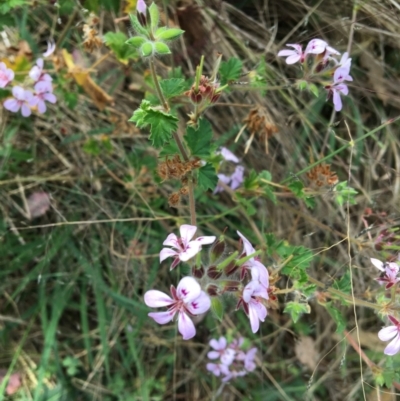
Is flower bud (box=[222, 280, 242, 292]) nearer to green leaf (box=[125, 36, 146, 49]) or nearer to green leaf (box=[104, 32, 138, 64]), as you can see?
green leaf (box=[125, 36, 146, 49])

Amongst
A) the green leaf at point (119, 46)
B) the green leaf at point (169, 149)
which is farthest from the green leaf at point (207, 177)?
Answer: the green leaf at point (119, 46)

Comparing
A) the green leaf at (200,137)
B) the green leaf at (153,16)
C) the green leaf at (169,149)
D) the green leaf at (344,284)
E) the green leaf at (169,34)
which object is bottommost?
the green leaf at (344,284)

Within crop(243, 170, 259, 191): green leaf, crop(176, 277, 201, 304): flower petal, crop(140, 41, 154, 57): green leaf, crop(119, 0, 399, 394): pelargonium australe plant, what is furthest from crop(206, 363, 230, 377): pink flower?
crop(140, 41, 154, 57): green leaf

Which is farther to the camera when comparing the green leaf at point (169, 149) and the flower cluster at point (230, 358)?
the flower cluster at point (230, 358)

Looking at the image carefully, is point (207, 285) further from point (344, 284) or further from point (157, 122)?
point (344, 284)

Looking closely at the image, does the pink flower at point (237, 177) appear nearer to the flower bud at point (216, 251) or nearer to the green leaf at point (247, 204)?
the green leaf at point (247, 204)

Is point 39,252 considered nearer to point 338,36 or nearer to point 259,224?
point 259,224
